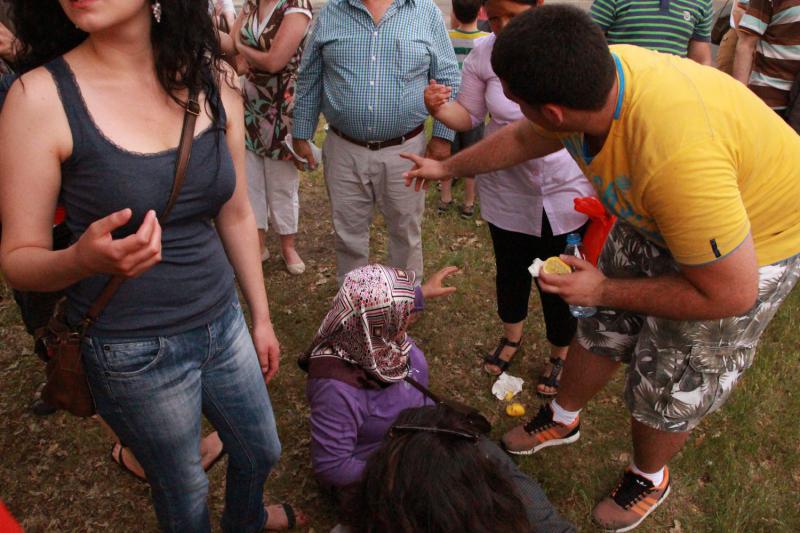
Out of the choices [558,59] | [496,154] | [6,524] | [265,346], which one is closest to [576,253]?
[496,154]

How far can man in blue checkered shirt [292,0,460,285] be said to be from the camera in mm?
3045

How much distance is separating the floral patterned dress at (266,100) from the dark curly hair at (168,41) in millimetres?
1962

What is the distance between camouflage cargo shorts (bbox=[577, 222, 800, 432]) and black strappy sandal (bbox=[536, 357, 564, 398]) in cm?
84

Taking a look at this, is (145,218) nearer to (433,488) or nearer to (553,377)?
(433,488)

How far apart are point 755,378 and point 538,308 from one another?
1.26 meters

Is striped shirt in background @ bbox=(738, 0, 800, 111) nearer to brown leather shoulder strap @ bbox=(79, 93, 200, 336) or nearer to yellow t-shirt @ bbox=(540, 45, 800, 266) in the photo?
yellow t-shirt @ bbox=(540, 45, 800, 266)

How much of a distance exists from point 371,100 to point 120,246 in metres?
2.07

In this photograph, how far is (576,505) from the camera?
107 inches

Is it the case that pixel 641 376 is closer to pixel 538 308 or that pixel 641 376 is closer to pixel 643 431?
pixel 643 431

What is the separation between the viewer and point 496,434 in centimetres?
308

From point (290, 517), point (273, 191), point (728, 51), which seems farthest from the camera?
point (728, 51)

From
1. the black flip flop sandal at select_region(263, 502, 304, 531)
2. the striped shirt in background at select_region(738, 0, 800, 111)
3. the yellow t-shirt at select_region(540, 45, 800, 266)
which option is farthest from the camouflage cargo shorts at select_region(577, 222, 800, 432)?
the striped shirt in background at select_region(738, 0, 800, 111)

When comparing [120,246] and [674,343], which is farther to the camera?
[674,343]

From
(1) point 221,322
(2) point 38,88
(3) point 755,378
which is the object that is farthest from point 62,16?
(3) point 755,378
